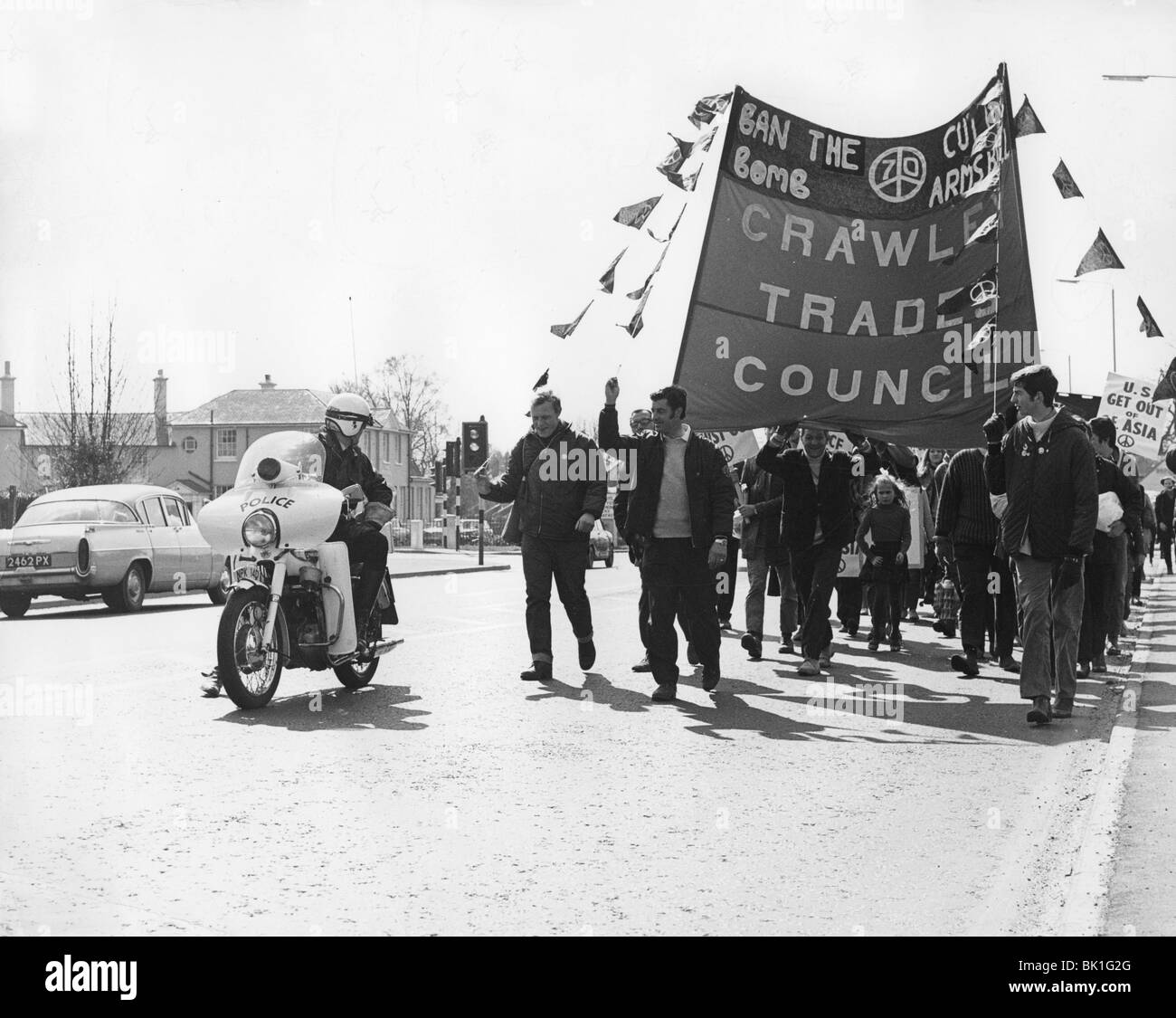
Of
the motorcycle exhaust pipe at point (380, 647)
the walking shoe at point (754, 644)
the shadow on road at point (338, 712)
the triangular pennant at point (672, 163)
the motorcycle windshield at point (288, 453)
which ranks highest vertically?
the triangular pennant at point (672, 163)

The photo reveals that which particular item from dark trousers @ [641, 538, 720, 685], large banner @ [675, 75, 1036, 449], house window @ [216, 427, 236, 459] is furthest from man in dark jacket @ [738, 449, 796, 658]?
house window @ [216, 427, 236, 459]

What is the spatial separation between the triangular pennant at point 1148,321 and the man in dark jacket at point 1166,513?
59.6 ft

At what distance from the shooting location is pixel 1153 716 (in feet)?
27.2

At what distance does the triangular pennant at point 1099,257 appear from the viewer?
10797mm

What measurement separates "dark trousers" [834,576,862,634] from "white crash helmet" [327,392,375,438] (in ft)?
20.5

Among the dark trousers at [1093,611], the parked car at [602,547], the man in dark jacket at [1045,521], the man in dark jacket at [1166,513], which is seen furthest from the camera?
the parked car at [602,547]

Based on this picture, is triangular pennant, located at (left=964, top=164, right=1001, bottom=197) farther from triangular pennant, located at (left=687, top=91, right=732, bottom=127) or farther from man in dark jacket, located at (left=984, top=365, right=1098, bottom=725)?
man in dark jacket, located at (left=984, top=365, right=1098, bottom=725)

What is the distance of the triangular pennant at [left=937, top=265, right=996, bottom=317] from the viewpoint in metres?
10.6

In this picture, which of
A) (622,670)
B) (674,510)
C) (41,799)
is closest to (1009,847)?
(41,799)

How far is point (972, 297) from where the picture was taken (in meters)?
10.7

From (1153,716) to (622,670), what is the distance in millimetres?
3991

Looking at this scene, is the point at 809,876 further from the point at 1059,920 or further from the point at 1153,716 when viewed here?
the point at 1153,716

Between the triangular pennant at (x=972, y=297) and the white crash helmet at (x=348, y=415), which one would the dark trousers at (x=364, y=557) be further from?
the triangular pennant at (x=972, y=297)

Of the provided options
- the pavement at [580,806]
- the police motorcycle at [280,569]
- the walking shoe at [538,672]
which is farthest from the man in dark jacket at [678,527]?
the police motorcycle at [280,569]
